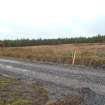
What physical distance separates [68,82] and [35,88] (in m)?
2.53

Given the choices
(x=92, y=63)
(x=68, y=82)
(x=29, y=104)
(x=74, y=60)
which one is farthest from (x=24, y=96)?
(x=74, y=60)

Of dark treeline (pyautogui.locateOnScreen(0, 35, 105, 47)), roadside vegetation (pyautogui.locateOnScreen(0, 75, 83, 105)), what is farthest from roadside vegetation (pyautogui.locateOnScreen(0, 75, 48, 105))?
dark treeline (pyautogui.locateOnScreen(0, 35, 105, 47))

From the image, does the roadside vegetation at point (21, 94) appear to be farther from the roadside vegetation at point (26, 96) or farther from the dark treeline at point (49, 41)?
the dark treeline at point (49, 41)

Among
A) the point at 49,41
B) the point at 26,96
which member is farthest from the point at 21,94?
the point at 49,41

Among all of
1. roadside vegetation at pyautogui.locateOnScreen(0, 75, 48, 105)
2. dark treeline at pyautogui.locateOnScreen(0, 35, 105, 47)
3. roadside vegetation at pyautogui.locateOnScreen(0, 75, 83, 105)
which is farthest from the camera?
dark treeline at pyautogui.locateOnScreen(0, 35, 105, 47)

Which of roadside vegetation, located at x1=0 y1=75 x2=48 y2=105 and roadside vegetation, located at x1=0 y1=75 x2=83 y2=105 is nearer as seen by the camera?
roadside vegetation, located at x1=0 y1=75 x2=83 y2=105

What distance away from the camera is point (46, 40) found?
3110 inches

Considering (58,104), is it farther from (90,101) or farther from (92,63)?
(92,63)

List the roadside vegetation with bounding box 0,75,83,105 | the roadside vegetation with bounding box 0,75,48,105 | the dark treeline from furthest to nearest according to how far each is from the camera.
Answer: the dark treeline → the roadside vegetation with bounding box 0,75,48,105 → the roadside vegetation with bounding box 0,75,83,105

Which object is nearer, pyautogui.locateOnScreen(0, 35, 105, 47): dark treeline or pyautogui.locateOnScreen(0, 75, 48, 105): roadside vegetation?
pyautogui.locateOnScreen(0, 75, 48, 105): roadside vegetation

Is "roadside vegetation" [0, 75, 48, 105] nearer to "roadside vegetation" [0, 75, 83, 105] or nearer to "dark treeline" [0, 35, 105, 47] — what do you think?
"roadside vegetation" [0, 75, 83, 105]

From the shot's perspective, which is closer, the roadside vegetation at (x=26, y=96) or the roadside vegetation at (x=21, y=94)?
the roadside vegetation at (x=26, y=96)

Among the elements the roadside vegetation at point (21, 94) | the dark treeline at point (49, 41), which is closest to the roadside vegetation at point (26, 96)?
the roadside vegetation at point (21, 94)

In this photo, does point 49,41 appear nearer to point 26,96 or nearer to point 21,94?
point 21,94
